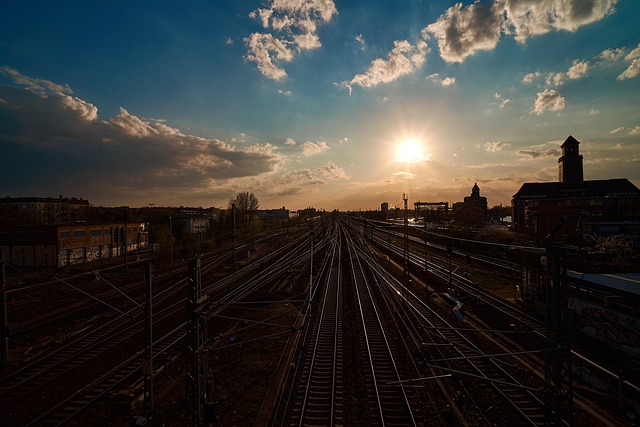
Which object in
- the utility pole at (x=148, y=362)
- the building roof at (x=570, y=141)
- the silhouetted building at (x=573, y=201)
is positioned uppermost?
the building roof at (x=570, y=141)

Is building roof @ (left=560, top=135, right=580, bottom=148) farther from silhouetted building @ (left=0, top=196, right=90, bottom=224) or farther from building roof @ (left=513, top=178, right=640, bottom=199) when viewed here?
silhouetted building @ (left=0, top=196, right=90, bottom=224)

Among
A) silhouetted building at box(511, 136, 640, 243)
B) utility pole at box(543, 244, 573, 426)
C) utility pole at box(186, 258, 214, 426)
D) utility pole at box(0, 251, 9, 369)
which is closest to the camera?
utility pole at box(543, 244, 573, 426)

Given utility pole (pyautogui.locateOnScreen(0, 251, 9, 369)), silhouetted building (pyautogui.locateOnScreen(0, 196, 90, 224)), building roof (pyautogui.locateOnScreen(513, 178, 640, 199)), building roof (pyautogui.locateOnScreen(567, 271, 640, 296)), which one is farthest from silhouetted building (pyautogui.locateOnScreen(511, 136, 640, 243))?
silhouetted building (pyautogui.locateOnScreen(0, 196, 90, 224))

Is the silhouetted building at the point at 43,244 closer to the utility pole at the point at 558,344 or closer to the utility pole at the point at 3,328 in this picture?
the utility pole at the point at 3,328

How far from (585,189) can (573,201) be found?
16.0m

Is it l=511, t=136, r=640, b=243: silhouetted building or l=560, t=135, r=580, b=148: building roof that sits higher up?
l=560, t=135, r=580, b=148: building roof

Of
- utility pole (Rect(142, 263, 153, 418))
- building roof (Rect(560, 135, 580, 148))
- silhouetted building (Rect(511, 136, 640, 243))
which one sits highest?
building roof (Rect(560, 135, 580, 148))

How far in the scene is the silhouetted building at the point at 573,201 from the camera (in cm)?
4772

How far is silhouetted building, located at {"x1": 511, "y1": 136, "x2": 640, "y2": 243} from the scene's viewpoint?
47.7 metres

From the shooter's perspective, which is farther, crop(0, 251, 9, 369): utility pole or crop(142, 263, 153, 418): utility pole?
crop(0, 251, 9, 369): utility pole

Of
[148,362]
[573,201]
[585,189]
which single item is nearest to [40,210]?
[148,362]

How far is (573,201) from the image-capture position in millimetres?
52250

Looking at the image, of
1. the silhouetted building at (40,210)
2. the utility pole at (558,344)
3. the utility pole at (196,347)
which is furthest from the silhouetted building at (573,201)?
the silhouetted building at (40,210)

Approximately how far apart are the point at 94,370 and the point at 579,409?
16.4 meters
